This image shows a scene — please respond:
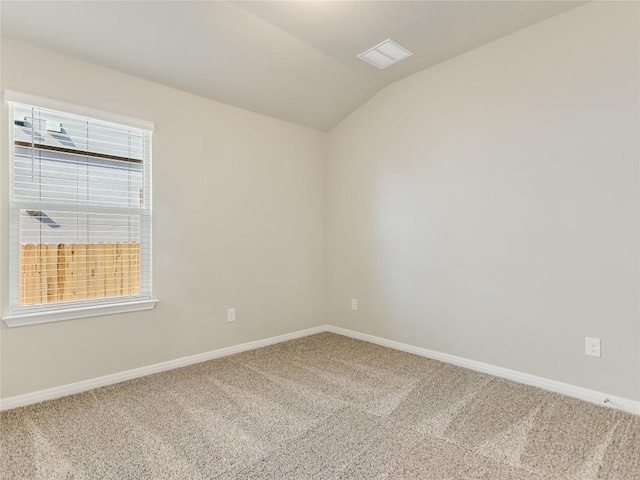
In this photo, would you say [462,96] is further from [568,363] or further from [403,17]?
[568,363]

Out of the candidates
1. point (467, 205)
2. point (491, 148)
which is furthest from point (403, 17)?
point (467, 205)

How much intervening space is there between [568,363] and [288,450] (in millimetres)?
1996

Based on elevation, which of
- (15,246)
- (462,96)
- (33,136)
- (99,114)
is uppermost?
(462,96)

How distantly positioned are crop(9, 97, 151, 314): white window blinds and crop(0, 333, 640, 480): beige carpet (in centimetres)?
73

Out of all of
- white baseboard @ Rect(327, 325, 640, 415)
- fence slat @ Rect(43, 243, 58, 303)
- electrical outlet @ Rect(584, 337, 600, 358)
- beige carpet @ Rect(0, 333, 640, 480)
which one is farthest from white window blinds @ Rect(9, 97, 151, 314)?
electrical outlet @ Rect(584, 337, 600, 358)

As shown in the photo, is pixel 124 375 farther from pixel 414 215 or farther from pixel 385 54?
pixel 385 54

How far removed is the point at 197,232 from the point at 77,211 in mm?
877

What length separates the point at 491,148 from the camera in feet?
9.25

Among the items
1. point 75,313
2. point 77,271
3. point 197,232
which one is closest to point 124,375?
point 75,313

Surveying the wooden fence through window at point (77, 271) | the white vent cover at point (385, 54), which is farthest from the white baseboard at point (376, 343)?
the white vent cover at point (385, 54)

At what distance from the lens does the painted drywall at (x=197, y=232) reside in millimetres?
2342

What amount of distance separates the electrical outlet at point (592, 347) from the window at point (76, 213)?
3.15 m

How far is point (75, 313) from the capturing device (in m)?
2.46

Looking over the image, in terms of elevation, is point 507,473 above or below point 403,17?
below
